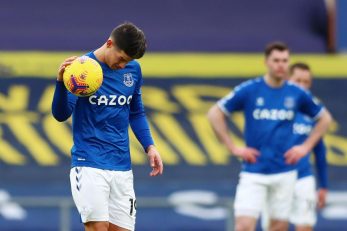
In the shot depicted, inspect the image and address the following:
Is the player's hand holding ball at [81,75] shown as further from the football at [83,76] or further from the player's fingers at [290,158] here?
the player's fingers at [290,158]

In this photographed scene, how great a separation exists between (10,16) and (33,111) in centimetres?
191

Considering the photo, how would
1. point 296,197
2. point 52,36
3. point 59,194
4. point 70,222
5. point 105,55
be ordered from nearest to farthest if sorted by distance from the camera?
1. point 105,55
2. point 296,197
3. point 70,222
4. point 59,194
5. point 52,36

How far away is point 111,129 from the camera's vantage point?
25.6 feet

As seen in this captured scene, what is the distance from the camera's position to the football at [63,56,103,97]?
7.36 m

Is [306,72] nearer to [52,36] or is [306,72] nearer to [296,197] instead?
[296,197]

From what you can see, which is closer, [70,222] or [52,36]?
[70,222]

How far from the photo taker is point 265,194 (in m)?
10.6

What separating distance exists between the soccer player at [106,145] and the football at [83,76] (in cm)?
15

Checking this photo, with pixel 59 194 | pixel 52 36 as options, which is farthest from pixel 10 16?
pixel 59 194

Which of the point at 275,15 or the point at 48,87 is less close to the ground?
the point at 275,15

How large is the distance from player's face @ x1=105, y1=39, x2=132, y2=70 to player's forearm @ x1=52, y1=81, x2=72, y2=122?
1.40ft

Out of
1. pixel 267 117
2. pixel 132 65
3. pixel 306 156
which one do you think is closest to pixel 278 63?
pixel 267 117

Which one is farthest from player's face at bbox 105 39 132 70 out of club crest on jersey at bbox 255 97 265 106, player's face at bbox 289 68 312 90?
player's face at bbox 289 68 312 90

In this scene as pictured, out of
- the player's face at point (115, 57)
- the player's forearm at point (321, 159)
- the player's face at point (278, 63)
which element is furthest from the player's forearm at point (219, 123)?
the player's face at point (115, 57)
